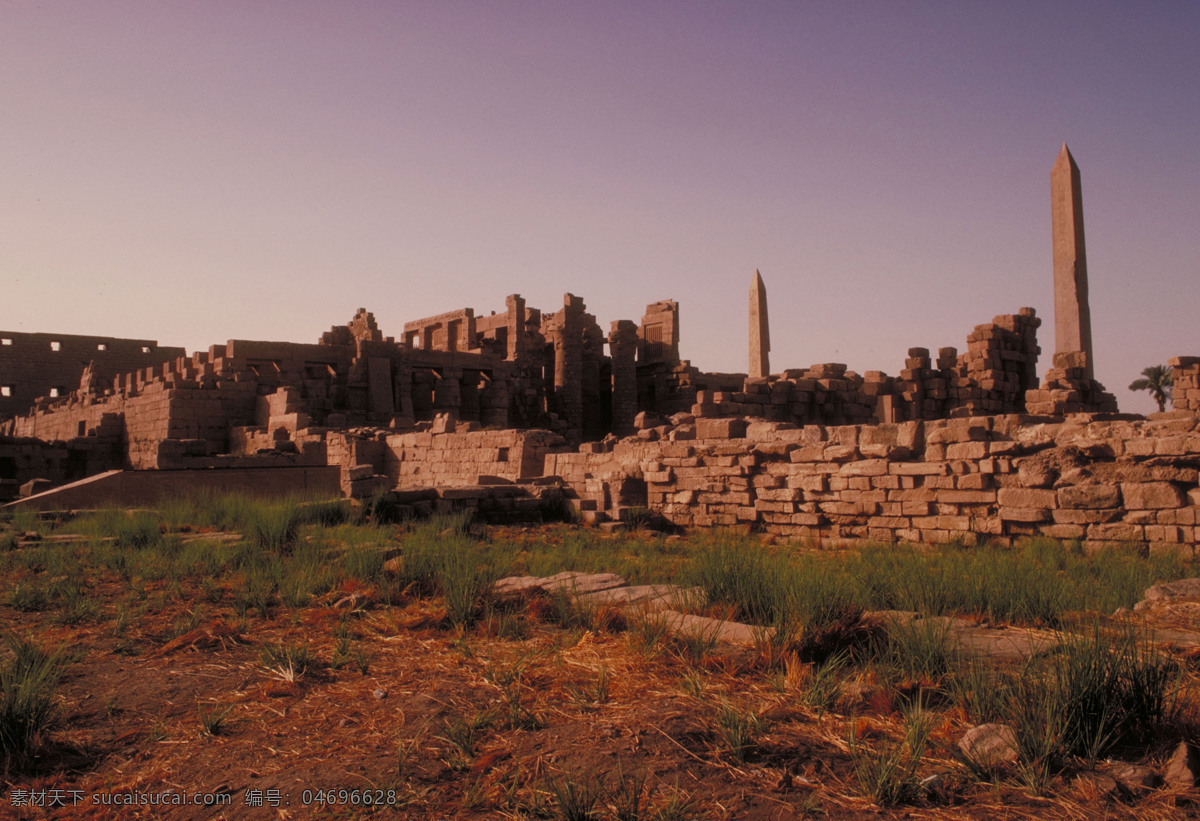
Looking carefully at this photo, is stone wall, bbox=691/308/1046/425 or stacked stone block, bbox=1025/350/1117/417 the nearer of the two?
stacked stone block, bbox=1025/350/1117/417

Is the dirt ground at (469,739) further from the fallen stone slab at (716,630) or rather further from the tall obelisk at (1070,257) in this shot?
the tall obelisk at (1070,257)

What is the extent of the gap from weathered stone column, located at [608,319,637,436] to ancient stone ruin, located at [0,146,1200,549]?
0.09m

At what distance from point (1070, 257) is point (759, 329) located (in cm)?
757

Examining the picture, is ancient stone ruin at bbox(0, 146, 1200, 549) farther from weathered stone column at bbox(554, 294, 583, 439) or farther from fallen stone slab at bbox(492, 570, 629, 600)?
fallen stone slab at bbox(492, 570, 629, 600)

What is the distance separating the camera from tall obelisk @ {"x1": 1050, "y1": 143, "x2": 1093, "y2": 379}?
762 inches

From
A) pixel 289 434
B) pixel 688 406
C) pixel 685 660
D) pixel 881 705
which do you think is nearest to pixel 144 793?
pixel 685 660

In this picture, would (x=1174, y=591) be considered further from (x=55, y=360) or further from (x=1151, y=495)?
(x=55, y=360)

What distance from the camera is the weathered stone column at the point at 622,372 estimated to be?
33.0 meters

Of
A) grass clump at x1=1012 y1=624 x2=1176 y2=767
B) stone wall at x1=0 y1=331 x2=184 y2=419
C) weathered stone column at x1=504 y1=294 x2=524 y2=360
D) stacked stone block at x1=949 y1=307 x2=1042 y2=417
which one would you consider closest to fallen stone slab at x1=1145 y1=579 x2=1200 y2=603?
grass clump at x1=1012 y1=624 x2=1176 y2=767

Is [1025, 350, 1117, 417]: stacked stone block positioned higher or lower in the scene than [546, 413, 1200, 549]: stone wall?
higher

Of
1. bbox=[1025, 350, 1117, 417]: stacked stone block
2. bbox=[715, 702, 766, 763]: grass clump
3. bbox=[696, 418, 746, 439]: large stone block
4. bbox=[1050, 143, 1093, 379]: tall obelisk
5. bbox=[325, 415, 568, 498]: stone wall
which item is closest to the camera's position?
bbox=[715, 702, 766, 763]: grass clump

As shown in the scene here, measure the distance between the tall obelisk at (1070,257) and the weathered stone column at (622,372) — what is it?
53.7ft

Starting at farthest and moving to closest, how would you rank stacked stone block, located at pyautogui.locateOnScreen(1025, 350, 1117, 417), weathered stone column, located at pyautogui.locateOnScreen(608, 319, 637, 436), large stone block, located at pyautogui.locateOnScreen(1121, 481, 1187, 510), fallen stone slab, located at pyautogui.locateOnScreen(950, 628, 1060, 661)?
weathered stone column, located at pyautogui.locateOnScreen(608, 319, 637, 436) → stacked stone block, located at pyautogui.locateOnScreen(1025, 350, 1117, 417) → large stone block, located at pyautogui.locateOnScreen(1121, 481, 1187, 510) → fallen stone slab, located at pyautogui.locateOnScreen(950, 628, 1060, 661)

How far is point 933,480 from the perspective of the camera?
29.5 feet
